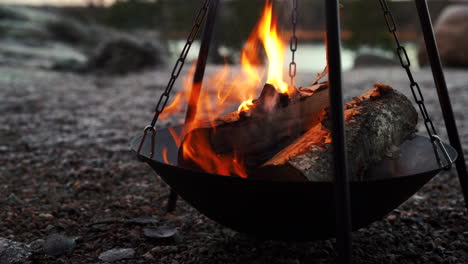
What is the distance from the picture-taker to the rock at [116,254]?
1969 mm

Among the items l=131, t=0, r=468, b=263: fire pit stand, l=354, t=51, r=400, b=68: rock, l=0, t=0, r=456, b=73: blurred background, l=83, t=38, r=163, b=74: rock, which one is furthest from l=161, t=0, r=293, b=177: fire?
l=354, t=51, r=400, b=68: rock

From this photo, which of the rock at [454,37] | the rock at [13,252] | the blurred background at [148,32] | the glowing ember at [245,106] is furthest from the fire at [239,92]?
the rock at [454,37]

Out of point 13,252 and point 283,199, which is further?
point 13,252

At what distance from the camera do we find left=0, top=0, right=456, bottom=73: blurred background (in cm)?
920

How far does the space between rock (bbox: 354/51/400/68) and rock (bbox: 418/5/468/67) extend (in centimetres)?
144

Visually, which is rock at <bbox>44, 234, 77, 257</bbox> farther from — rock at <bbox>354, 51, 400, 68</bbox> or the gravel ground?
rock at <bbox>354, 51, 400, 68</bbox>

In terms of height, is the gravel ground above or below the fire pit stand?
below

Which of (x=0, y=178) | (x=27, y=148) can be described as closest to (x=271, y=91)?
(x=0, y=178)

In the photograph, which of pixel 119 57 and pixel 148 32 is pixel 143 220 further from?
pixel 148 32

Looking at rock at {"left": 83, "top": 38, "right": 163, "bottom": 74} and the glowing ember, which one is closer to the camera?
the glowing ember

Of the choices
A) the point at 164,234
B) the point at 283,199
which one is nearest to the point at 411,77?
the point at 283,199

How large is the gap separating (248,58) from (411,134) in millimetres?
859

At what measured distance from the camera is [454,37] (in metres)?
9.45

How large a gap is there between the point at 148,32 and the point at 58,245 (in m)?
22.7
